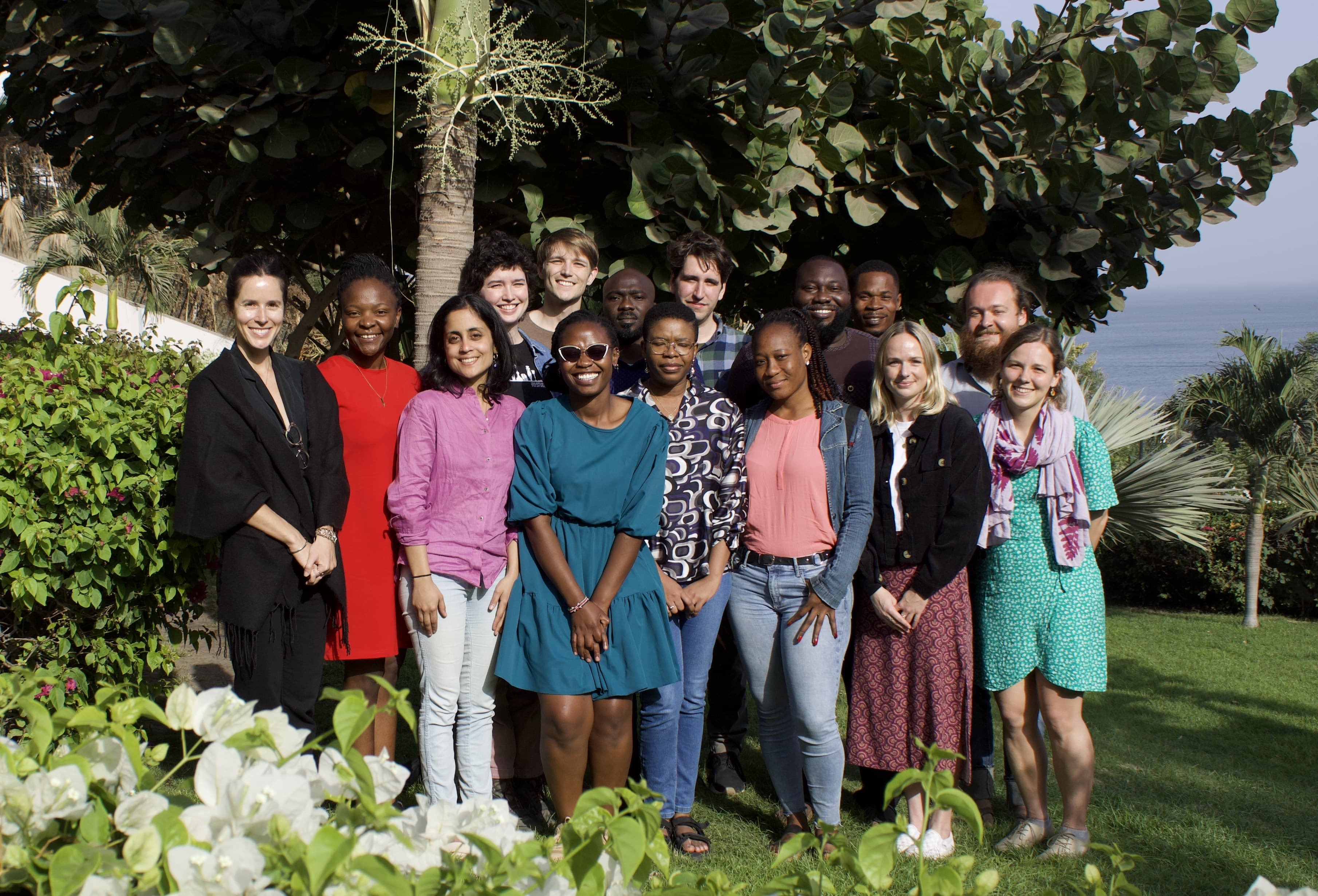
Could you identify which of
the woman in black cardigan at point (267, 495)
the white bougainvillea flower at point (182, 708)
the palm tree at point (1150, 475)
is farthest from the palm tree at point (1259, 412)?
the white bougainvillea flower at point (182, 708)

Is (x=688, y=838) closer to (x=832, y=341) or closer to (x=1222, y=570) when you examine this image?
(x=832, y=341)

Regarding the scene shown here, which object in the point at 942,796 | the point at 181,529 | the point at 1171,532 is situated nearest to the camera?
the point at 942,796

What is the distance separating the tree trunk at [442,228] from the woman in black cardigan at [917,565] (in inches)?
80.1

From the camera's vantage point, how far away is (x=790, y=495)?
4.04 m

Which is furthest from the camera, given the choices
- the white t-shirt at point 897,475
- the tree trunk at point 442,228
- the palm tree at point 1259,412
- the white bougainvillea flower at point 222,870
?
the palm tree at point 1259,412

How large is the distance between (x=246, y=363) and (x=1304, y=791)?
20.2 ft

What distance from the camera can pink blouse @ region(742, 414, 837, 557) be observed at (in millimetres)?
4008

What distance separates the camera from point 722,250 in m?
4.71

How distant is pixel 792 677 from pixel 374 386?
197 cm

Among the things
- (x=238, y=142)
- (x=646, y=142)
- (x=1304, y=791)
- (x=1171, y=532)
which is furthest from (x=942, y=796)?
(x=1171, y=532)

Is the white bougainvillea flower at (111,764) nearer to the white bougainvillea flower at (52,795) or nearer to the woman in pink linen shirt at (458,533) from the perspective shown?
the white bougainvillea flower at (52,795)

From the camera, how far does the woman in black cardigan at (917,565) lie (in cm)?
399

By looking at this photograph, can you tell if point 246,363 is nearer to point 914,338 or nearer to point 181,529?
point 181,529

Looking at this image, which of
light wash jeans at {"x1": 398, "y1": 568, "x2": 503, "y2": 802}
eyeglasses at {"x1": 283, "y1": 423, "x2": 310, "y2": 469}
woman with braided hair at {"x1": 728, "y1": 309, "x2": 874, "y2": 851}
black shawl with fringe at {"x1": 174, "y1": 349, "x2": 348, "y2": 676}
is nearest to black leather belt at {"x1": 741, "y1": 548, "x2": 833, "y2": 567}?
woman with braided hair at {"x1": 728, "y1": 309, "x2": 874, "y2": 851}
